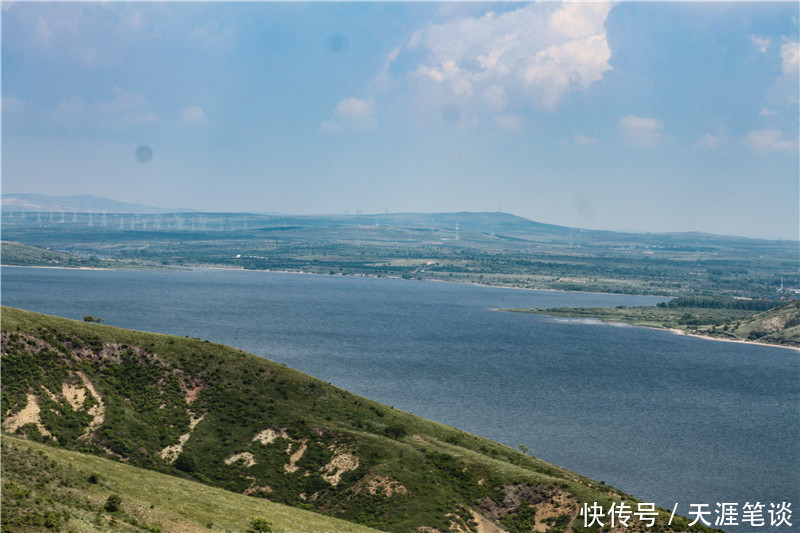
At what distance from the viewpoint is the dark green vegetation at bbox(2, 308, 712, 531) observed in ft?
255

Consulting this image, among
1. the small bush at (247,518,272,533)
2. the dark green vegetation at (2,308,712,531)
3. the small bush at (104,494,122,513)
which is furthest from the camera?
the dark green vegetation at (2,308,712,531)

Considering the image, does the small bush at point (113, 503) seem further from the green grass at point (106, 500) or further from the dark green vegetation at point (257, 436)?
the dark green vegetation at point (257, 436)

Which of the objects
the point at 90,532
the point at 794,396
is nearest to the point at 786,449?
the point at 794,396

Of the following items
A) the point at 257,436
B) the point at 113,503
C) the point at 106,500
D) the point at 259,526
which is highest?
the point at 113,503

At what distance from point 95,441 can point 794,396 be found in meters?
181

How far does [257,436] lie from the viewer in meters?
91.0

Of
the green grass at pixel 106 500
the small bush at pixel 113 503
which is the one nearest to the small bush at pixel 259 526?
the green grass at pixel 106 500

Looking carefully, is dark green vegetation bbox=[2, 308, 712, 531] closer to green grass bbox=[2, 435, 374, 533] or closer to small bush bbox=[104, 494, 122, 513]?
green grass bbox=[2, 435, 374, 533]

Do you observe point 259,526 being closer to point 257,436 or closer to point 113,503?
point 113,503

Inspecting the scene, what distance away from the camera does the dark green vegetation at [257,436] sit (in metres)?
77.6

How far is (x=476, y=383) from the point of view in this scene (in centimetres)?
18588

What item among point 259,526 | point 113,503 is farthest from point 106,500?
point 259,526

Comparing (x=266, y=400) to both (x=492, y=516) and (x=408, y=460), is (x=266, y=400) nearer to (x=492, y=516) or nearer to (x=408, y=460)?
(x=408, y=460)

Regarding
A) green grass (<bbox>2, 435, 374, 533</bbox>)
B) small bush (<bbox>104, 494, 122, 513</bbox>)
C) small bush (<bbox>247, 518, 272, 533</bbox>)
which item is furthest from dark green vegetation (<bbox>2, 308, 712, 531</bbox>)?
small bush (<bbox>104, 494, 122, 513</bbox>)
